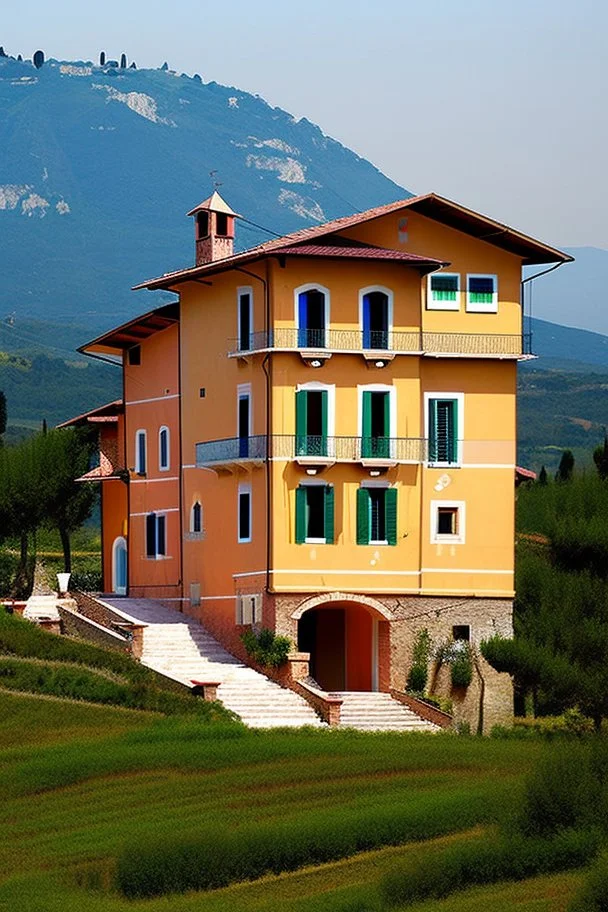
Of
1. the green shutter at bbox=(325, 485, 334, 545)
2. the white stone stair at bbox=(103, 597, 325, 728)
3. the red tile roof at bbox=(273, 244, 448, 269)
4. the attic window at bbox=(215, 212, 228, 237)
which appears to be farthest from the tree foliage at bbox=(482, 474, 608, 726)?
the attic window at bbox=(215, 212, 228, 237)

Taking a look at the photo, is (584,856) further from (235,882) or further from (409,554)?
(409,554)

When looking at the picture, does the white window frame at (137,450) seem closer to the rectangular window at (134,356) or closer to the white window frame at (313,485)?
the rectangular window at (134,356)

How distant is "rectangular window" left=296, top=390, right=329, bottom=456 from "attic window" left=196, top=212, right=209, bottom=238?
10.3 m

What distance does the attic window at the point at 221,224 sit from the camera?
70.5m

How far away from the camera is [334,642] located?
65688 mm

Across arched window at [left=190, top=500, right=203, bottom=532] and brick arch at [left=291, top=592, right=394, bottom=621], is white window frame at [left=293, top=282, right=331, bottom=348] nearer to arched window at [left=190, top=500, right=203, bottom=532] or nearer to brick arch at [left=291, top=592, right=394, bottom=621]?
brick arch at [left=291, top=592, right=394, bottom=621]

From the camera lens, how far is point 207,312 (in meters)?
66.8

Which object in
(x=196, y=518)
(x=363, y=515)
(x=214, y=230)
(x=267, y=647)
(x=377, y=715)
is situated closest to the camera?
(x=377, y=715)

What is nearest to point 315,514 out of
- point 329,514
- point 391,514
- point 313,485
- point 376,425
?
point 329,514

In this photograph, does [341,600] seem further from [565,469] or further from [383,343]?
[565,469]

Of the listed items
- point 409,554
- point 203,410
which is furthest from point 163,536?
point 409,554

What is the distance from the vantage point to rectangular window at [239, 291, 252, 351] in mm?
63875

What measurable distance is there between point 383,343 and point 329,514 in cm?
516

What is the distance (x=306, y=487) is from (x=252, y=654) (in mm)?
4959
